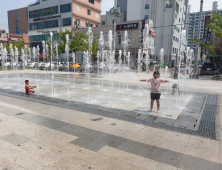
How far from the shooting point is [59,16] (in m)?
41.9

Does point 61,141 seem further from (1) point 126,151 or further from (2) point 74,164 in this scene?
(1) point 126,151

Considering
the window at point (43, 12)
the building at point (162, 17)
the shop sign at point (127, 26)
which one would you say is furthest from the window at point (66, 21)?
the building at point (162, 17)

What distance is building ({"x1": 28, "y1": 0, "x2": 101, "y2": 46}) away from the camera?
4047 centimetres

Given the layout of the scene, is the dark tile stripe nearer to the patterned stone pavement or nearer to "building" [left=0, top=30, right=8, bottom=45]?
the patterned stone pavement

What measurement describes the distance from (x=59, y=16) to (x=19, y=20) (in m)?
50.2

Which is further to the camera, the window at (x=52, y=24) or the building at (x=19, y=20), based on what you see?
the building at (x=19, y=20)

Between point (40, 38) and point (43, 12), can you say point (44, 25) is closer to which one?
point (43, 12)

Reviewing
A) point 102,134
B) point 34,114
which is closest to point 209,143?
point 102,134

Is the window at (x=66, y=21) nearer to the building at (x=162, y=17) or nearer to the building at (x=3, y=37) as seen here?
the building at (x=162, y=17)

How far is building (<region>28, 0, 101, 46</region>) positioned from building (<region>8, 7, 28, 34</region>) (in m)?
36.2

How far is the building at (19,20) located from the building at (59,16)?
3616cm

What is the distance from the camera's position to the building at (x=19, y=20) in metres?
78.1

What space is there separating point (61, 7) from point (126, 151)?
4458cm

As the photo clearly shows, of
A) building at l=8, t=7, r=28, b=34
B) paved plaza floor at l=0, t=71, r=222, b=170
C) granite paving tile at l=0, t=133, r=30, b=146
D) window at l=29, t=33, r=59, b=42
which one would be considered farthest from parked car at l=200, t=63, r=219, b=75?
building at l=8, t=7, r=28, b=34
